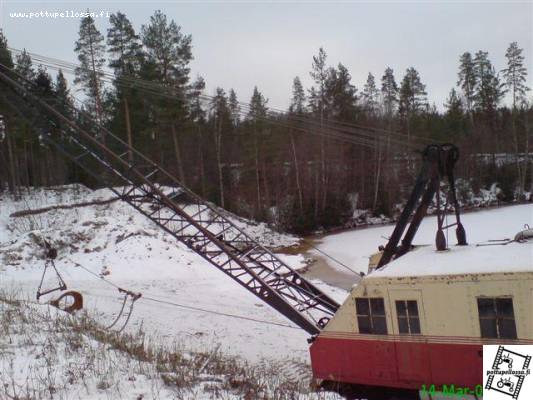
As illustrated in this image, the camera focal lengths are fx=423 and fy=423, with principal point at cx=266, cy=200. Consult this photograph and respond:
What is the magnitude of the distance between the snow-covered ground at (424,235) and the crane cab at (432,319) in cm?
1538

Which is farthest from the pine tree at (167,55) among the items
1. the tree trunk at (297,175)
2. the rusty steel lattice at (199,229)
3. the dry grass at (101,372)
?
the dry grass at (101,372)

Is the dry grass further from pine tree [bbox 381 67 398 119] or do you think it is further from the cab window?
pine tree [bbox 381 67 398 119]

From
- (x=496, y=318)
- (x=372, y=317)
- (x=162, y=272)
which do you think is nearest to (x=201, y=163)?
(x=162, y=272)

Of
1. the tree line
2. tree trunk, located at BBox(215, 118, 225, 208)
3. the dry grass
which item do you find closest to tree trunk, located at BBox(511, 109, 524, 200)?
the tree line

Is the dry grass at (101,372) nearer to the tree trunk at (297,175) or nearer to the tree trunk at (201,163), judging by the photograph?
the tree trunk at (297,175)

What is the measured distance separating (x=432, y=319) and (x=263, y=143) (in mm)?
36254

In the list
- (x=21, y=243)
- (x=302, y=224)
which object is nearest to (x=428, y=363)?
Result: (x=21, y=243)

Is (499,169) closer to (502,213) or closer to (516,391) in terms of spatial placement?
(502,213)

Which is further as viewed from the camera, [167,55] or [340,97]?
[340,97]

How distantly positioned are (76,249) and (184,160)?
75.7 feet

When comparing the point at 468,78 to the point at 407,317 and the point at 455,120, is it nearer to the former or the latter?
the point at 455,120

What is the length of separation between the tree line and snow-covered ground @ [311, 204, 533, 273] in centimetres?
697

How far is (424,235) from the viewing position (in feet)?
99.3

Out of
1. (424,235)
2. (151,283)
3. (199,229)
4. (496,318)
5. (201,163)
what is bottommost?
(424,235)
